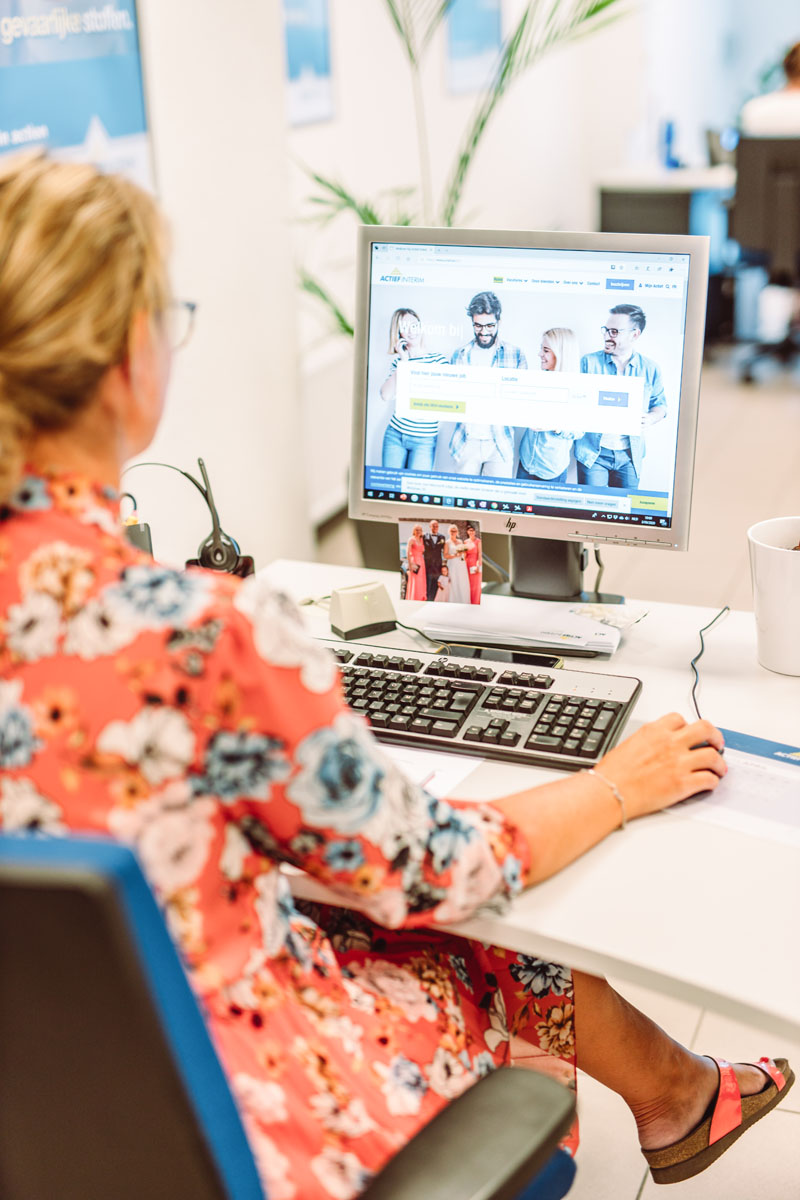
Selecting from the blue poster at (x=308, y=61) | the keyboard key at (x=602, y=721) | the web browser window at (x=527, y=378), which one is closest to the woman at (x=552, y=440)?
the web browser window at (x=527, y=378)

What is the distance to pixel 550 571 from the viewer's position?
1.68 m

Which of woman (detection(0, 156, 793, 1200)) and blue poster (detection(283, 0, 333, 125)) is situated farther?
blue poster (detection(283, 0, 333, 125))

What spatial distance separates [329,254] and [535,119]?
2.31m

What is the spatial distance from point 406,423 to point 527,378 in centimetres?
17

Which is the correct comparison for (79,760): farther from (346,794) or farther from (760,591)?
(760,591)

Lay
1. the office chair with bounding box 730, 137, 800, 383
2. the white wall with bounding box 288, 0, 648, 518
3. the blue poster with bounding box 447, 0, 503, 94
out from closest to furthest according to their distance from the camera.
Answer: the white wall with bounding box 288, 0, 648, 518 < the blue poster with bounding box 447, 0, 503, 94 < the office chair with bounding box 730, 137, 800, 383

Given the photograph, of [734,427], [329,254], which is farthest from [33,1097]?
[734,427]

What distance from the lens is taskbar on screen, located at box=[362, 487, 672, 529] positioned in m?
1.48

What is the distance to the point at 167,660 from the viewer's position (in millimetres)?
843

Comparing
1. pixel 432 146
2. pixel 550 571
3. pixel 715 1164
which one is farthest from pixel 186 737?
pixel 432 146

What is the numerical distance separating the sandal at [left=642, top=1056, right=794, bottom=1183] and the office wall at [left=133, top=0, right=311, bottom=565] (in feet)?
5.33

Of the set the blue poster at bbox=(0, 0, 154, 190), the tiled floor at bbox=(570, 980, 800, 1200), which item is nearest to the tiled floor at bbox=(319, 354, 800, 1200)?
the tiled floor at bbox=(570, 980, 800, 1200)

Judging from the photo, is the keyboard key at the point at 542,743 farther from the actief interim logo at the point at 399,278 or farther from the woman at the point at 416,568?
the actief interim logo at the point at 399,278

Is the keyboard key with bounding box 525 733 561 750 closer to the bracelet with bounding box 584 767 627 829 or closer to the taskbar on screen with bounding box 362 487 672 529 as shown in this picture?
the bracelet with bounding box 584 767 627 829
